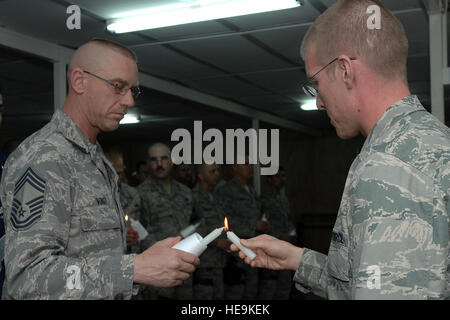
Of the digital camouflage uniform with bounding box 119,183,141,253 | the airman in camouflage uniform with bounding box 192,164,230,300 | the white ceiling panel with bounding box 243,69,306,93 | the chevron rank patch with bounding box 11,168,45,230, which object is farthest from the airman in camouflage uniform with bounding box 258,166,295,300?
the chevron rank patch with bounding box 11,168,45,230

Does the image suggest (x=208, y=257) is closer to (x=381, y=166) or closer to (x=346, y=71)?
(x=346, y=71)

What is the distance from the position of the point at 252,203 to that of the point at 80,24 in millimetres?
3433

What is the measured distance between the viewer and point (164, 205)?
4.80 meters

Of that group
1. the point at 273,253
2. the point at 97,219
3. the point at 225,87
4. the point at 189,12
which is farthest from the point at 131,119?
the point at 273,253

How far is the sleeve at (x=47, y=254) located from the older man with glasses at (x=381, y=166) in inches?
24.4

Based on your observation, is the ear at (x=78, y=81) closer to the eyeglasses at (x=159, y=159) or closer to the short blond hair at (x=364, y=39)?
the short blond hair at (x=364, y=39)

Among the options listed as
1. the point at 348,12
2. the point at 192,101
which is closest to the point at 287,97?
the point at 192,101

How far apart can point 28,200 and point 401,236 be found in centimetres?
99

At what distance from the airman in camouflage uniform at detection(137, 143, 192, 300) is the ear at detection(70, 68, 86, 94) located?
2904 millimetres

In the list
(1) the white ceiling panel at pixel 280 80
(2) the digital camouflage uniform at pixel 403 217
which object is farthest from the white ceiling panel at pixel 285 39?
(2) the digital camouflage uniform at pixel 403 217

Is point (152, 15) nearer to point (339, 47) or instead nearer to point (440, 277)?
point (339, 47)

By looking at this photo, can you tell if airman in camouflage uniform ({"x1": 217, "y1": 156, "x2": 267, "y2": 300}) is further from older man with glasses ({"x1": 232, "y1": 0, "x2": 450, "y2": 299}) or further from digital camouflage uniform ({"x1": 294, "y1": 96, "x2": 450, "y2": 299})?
digital camouflage uniform ({"x1": 294, "y1": 96, "x2": 450, "y2": 299})

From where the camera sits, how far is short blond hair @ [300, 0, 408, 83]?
1.10m

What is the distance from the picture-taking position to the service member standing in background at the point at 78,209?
1.33 meters
